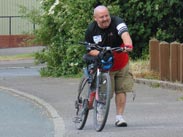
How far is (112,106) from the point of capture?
1237 cm

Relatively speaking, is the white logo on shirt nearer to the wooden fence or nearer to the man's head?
the man's head

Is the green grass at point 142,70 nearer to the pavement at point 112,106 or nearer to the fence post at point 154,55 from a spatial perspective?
the fence post at point 154,55

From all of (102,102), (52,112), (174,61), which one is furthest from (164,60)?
(102,102)

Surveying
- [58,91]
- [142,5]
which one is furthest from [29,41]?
[58,91]

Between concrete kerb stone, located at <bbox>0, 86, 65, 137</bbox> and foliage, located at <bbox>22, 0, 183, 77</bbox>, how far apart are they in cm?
347

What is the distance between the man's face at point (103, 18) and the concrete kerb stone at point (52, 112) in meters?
1.63

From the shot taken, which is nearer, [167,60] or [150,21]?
[167,60]

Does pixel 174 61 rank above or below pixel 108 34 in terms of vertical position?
below

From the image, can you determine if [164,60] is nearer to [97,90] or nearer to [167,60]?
[167,60]

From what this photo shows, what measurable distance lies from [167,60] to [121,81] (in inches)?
254

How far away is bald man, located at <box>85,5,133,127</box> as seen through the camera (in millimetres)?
9344

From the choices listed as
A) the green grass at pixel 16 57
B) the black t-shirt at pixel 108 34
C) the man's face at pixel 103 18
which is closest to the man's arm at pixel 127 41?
the black t-shirt at pixel 108 34

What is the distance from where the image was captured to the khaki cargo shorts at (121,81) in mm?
9727

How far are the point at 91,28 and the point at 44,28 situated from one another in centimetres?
1146
